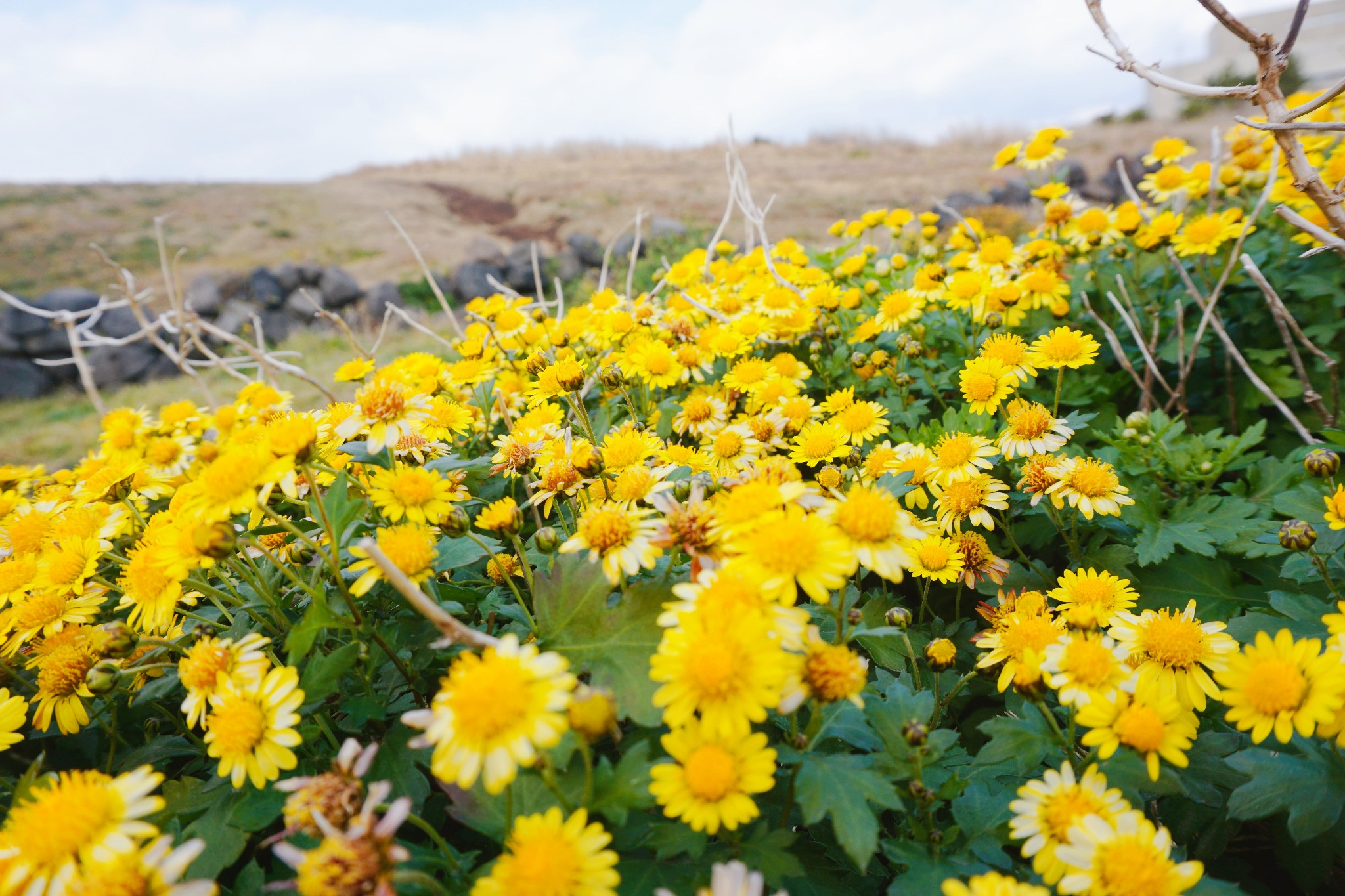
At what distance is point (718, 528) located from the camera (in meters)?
0.94

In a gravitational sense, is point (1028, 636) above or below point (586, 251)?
below

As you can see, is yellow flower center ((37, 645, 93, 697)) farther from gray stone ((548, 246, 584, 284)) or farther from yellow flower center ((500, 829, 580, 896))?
gray stone ((548, 246, 584, 284))

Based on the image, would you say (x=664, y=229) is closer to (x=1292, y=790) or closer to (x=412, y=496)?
(x=412, y=496)

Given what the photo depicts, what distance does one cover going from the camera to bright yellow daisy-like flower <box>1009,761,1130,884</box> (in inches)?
32.2

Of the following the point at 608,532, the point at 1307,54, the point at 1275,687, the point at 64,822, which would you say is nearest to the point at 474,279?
the point at 608,532

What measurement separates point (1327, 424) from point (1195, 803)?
1.51m

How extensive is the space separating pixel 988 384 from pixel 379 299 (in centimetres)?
1363

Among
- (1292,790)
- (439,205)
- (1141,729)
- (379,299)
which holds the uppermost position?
(439,205)

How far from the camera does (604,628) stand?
0.96 metres

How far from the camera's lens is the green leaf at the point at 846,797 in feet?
2.48

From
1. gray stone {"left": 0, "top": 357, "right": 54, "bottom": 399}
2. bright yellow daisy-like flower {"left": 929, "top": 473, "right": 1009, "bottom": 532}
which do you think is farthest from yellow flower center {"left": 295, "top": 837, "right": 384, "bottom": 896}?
gray stone {"left": 0, "top": 357, "right": 54, "bottom": 399}

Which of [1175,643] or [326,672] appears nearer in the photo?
[326,672]

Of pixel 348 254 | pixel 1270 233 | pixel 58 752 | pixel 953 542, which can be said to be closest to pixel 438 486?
pixel 58 752

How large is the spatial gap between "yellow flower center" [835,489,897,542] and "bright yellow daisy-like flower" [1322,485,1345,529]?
2.79 feet
